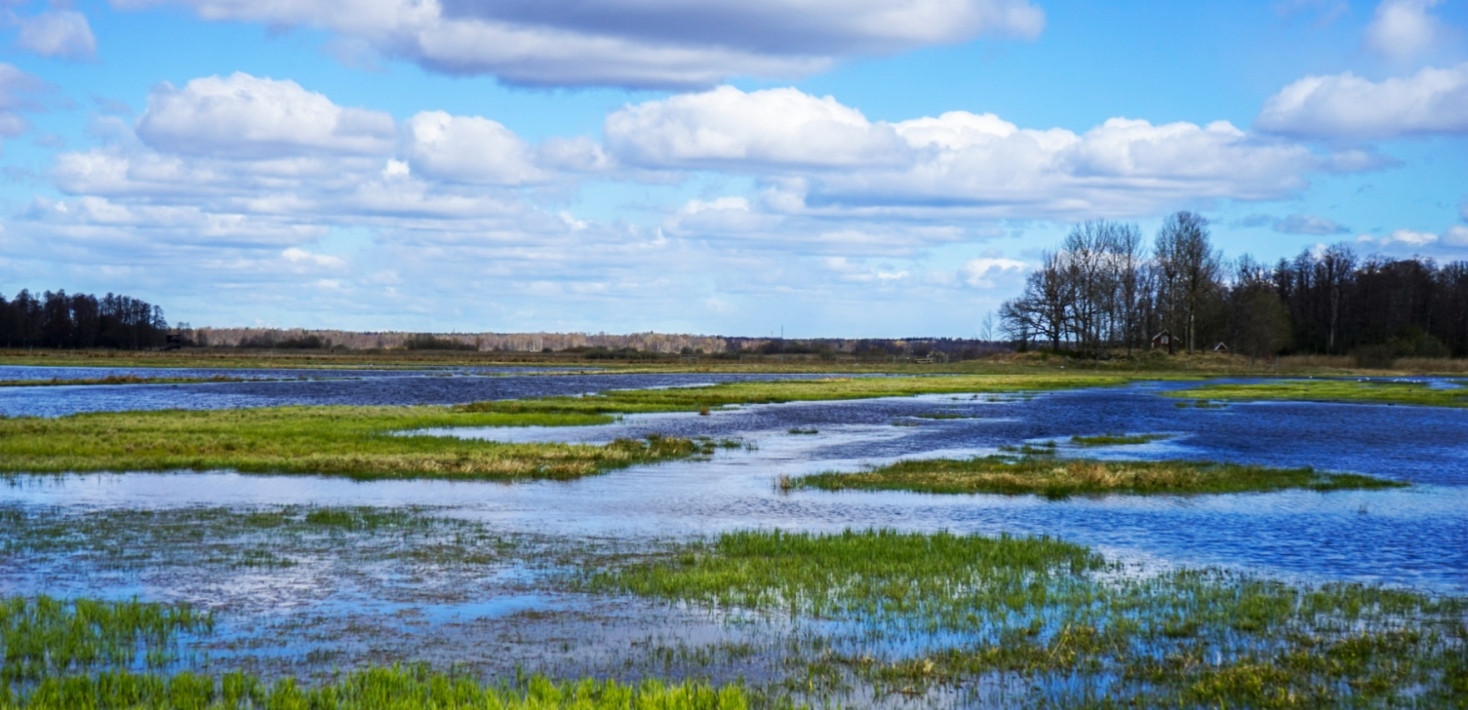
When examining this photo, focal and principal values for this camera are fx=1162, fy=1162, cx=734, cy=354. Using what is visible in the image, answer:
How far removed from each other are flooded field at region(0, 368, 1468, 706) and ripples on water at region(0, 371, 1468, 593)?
0.16 m

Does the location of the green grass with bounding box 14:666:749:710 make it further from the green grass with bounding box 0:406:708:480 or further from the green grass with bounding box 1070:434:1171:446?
the green grass with bounding box 1070:434:1171:446

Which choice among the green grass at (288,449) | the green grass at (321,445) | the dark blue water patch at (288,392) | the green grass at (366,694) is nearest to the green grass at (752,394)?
the green grass at (321,445)

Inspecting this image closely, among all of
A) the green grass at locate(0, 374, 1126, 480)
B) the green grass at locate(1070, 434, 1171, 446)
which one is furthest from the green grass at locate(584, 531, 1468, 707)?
the green grass at locate(1070, 434, 1171, 446)

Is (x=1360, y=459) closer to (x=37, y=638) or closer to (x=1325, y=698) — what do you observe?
(x=1325, y=698)

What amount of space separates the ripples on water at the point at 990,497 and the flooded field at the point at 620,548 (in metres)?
0.16

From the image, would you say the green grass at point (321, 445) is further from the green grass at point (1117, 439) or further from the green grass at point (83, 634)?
the green grass at point (83, 634)

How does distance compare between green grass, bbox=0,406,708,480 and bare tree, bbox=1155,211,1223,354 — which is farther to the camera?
bare tree, bbox=1155,211,1223,354

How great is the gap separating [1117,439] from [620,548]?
32.9 m

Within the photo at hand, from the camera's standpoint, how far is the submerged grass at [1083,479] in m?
33.2

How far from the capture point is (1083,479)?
1340 inches

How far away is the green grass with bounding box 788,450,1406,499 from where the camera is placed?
1309 inches

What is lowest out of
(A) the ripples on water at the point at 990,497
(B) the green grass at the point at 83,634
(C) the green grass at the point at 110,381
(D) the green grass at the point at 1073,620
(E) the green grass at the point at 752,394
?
(A) the ripples on water at the point at 990,497

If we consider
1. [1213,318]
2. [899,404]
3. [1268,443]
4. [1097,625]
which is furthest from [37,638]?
[1213,318]

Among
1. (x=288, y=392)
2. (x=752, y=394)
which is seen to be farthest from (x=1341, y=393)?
(x=288, y=392)
